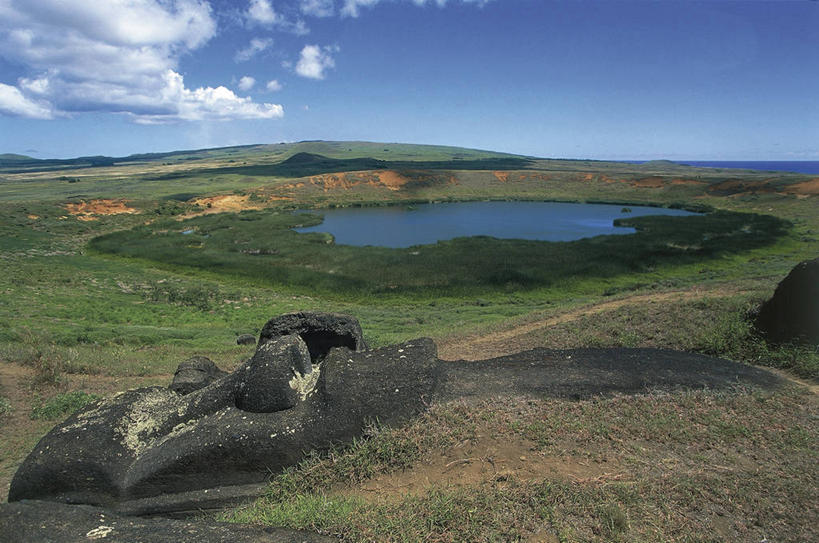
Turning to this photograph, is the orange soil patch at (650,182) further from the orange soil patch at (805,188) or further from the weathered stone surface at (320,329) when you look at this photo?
the weathered stone surface at (320,329)

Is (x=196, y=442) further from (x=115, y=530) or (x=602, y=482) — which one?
(x=602, y=482)

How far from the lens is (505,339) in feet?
60.6

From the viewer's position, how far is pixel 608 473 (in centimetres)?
647

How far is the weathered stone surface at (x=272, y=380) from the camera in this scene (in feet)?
26.5

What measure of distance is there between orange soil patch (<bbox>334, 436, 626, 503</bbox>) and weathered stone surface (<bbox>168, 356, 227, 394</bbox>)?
6.17 m

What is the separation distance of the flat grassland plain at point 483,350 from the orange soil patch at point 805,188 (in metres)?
25.9

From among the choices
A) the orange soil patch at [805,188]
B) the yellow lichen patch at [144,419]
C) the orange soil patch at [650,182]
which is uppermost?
the orange soil patch at [650,182]

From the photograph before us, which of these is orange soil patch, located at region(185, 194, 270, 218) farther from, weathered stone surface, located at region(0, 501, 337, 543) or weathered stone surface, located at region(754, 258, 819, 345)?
weathered stone surface, located at region(754, 258, 819, 345)

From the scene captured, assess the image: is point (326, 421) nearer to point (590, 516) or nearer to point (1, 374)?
point (590, 516)

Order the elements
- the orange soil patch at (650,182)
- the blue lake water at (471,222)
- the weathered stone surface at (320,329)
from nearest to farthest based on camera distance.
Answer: the weathered stone surface at (320,329) → the blue lake water at (471,222) → the orange soil patch at (650,182)

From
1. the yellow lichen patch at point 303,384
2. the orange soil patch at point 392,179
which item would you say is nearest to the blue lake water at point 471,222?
the orange soil patch at point 392,179

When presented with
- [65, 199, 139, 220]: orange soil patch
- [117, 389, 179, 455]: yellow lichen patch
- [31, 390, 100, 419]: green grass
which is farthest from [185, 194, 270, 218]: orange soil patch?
[117, 389, 179, 455]: yellow lichen patch

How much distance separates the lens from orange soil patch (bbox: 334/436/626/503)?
21.0 feet

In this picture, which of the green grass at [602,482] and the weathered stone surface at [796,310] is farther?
the weathered stone surface at [796,310]
